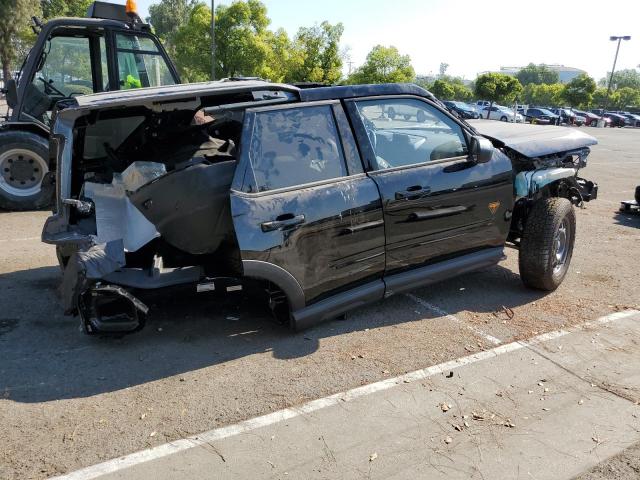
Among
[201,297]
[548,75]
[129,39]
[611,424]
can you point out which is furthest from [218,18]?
[548,75]

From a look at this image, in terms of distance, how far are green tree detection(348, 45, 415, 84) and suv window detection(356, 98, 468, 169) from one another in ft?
86.9

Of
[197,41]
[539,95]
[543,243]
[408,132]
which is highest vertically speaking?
[197,41]

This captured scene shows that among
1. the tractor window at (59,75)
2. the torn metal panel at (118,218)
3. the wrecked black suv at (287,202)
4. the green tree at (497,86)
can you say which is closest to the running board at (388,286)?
the wrecked black suv at (287,202)

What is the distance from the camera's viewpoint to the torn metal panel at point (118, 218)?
3.87 metres

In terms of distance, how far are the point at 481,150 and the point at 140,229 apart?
2769mm

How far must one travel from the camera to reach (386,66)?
98.4 feet

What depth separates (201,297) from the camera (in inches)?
181

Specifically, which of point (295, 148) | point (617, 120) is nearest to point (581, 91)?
point (617, 120)

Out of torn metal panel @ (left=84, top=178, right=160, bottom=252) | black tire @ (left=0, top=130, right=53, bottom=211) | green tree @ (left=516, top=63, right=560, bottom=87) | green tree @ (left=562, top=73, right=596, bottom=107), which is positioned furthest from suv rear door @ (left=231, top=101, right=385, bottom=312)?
green tree @ (left=516, top=63, right=560, bottom=87)

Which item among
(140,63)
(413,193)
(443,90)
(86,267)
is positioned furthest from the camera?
(443,90)

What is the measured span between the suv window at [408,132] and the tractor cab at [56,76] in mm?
4855

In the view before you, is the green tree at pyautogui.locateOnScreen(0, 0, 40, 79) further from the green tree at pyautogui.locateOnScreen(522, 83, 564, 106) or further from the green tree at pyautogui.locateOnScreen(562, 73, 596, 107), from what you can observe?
the green tree at pyautogui.locateOnScreen(522, 83, 564, 106)

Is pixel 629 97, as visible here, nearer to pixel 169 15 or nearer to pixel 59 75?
pixel 169 15

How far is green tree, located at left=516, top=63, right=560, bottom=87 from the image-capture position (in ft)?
428
